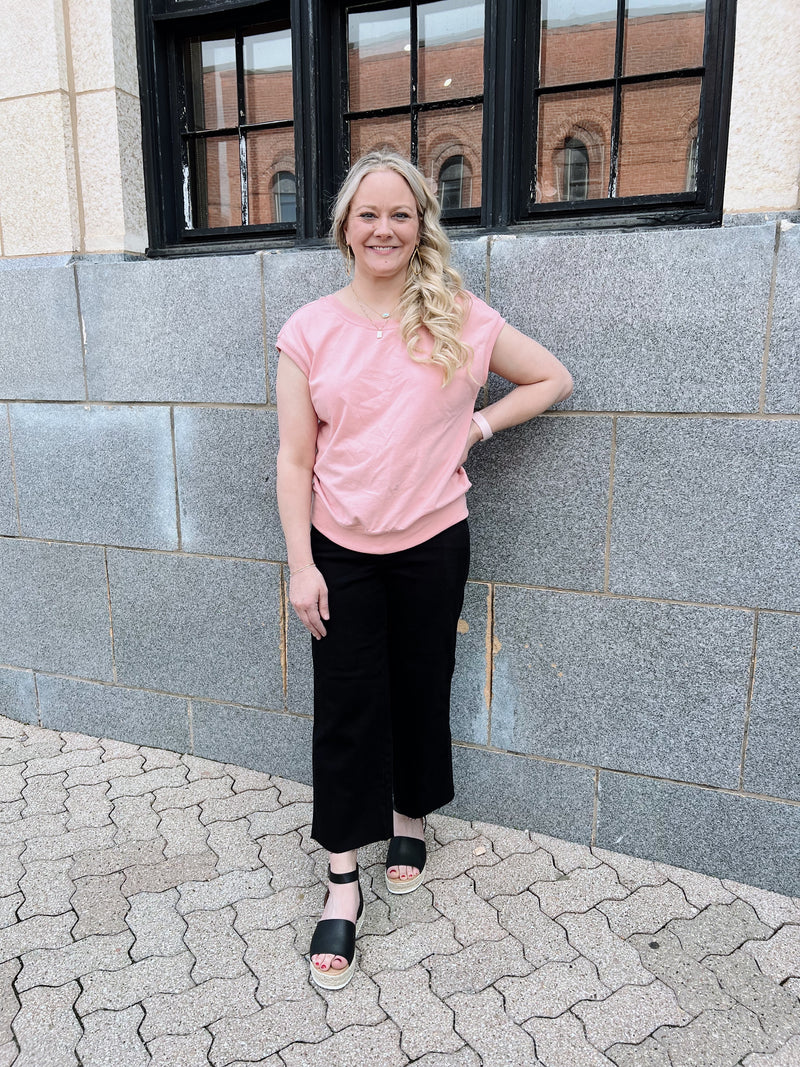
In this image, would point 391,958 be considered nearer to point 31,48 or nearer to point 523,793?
point 523,793

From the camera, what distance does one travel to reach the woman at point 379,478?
2.01 meters

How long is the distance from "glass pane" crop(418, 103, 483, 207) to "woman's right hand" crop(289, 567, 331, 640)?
1.61m

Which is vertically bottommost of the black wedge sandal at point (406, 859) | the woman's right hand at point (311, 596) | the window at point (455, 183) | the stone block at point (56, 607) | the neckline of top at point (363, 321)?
the black wedge sandal at point (406, 859)

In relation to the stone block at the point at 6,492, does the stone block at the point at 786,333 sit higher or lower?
higher

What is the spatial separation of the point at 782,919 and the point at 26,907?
228 centimetres

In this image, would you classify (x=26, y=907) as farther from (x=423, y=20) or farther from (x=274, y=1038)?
(x=423, y=20)

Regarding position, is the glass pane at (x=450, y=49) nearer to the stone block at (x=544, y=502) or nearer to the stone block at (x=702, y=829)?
the stone block at (x=544, y=502)

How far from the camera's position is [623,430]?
2.40 m

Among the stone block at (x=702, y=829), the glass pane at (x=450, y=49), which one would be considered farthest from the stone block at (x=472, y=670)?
Answer: the glass pane at (x=450, y=49)

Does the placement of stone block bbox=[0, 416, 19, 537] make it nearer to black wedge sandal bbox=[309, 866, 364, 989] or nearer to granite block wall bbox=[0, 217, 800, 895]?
granite block wall bbox=[0, 217, 800, 895]

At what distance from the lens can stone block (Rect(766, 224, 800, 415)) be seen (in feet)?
7.03

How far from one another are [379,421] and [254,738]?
1.69 m

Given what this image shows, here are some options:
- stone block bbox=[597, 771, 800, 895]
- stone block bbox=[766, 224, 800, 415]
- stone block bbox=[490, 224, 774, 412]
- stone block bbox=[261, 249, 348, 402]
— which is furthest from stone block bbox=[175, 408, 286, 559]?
stone block bbox=[766, 224, 800, 415]

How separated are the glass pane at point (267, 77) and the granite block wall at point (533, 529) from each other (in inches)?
32.1
